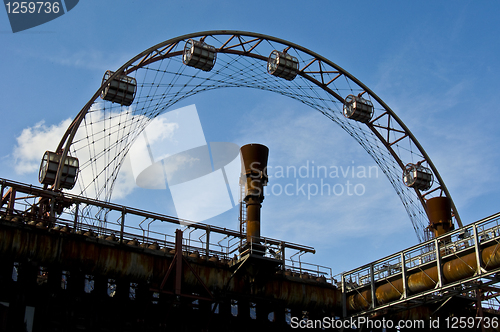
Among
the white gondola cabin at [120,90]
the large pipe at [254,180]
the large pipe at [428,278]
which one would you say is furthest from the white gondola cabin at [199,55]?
the large pipe at [428,278]

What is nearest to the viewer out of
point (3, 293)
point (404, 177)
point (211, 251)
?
point (3, 293)

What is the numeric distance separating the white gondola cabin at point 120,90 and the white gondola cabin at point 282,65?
1253cm

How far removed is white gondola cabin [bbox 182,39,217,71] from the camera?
46.7m

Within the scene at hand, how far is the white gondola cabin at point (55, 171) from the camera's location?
40.0 m

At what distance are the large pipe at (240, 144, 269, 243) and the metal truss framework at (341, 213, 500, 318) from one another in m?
8.67

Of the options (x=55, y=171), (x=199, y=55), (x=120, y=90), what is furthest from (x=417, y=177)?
(x=55, y=171)

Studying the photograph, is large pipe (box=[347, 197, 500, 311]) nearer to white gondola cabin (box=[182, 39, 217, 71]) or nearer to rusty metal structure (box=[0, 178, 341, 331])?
rusty metal structure (box=[0, 178, 341, 331])

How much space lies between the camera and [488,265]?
32.8m

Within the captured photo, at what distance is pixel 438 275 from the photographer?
3578 centimetres

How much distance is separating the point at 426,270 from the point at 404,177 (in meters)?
20.1

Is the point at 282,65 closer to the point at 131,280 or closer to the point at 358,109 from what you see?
the point at 358,109

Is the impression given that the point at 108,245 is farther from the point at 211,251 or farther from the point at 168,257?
the point at 211,251

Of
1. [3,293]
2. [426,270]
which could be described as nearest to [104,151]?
[3,293]

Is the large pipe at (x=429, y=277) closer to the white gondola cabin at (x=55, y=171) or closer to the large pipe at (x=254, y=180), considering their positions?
the large pipe at (x=254, y=180)
